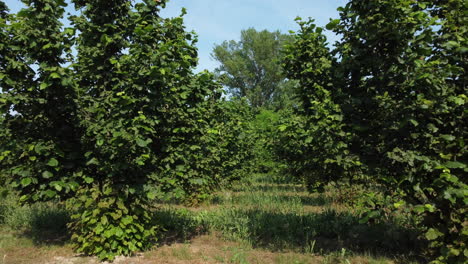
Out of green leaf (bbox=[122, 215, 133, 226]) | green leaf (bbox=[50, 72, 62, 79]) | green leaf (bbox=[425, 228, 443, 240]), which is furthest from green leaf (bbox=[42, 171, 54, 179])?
green leaf (bbox=[425, 228, 443, 240])

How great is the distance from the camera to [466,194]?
3.64m

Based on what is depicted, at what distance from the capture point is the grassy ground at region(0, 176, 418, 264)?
5.26 metres

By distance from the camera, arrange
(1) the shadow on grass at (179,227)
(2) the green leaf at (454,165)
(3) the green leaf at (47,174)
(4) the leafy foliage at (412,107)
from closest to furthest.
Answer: (2) the green leaf at (454,165), (4) the leafy foliage at (412,107), (3) the green leaf at (47,174), (1) the shadow on grass at (179,227)

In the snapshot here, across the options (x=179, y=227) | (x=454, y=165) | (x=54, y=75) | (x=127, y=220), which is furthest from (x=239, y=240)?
(x=54, y=75)

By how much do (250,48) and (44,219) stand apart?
41971 millimetres

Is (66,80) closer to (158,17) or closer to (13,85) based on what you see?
(13,85)

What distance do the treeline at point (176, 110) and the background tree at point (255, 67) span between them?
38122 millimetres

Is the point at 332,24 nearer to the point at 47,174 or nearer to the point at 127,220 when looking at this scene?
the point at 127,220

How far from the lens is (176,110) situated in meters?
5.77

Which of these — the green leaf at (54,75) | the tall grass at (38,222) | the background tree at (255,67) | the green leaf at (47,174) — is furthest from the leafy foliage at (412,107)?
the background tree at (255,67)

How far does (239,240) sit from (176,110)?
2717 mm

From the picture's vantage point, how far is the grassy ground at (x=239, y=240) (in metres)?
5.26

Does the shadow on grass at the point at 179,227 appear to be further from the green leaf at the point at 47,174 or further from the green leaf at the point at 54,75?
the green leaf at the point at 54,75

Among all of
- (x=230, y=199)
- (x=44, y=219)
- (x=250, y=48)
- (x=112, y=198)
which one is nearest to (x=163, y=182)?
(x=112, y=198)
